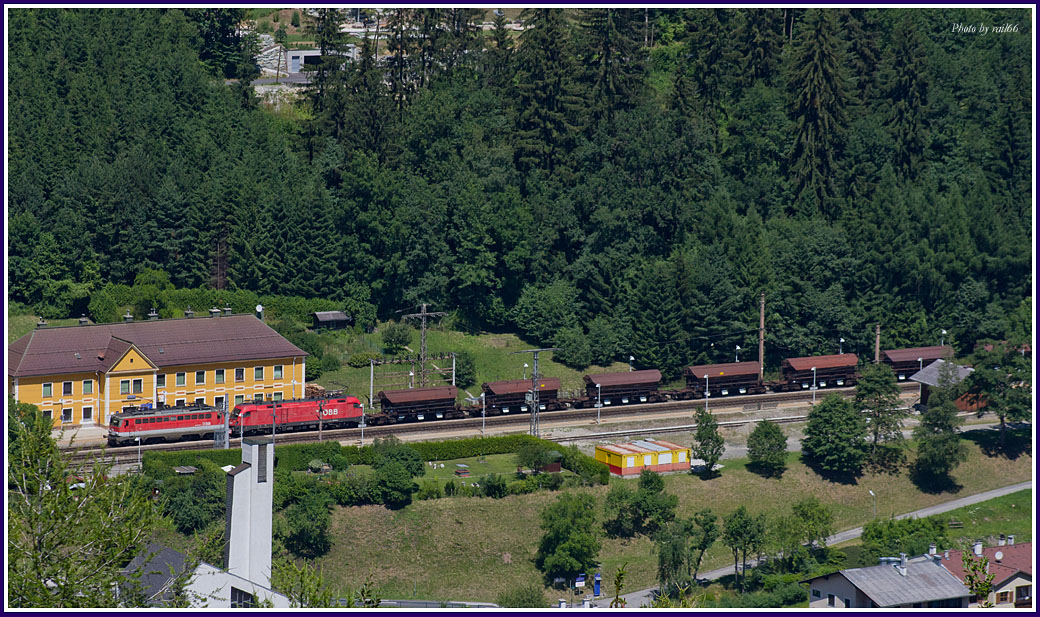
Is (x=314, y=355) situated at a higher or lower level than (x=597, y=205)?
lower

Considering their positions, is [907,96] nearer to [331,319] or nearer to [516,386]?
[516,386]

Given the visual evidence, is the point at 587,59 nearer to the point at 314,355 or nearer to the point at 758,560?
the point at 314,355

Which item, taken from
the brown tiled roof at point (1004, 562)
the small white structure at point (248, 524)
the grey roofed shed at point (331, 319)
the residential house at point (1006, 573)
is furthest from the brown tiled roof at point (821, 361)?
the small white structure at point (248, 524)

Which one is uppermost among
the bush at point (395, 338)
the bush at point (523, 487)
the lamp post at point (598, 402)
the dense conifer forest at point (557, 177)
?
the dense conifer forest at point (557, 177)

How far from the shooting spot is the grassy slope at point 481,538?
246 ft

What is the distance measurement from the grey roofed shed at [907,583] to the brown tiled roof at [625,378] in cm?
3292

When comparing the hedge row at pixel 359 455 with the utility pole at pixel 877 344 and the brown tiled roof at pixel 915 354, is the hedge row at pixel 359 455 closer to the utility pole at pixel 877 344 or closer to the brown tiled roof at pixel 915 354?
the brown tiled roof at pixel 915 354

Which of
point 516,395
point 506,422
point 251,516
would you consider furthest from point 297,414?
point 251,516

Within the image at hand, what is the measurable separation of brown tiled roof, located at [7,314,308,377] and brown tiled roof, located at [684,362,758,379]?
27167 mm

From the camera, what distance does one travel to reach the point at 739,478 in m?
87.6

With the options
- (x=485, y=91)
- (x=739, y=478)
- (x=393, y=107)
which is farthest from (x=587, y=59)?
(x=739, y=478)

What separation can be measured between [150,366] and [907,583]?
161ft

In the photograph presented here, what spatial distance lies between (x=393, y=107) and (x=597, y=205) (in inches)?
788

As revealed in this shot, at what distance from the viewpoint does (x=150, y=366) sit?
297 feet
